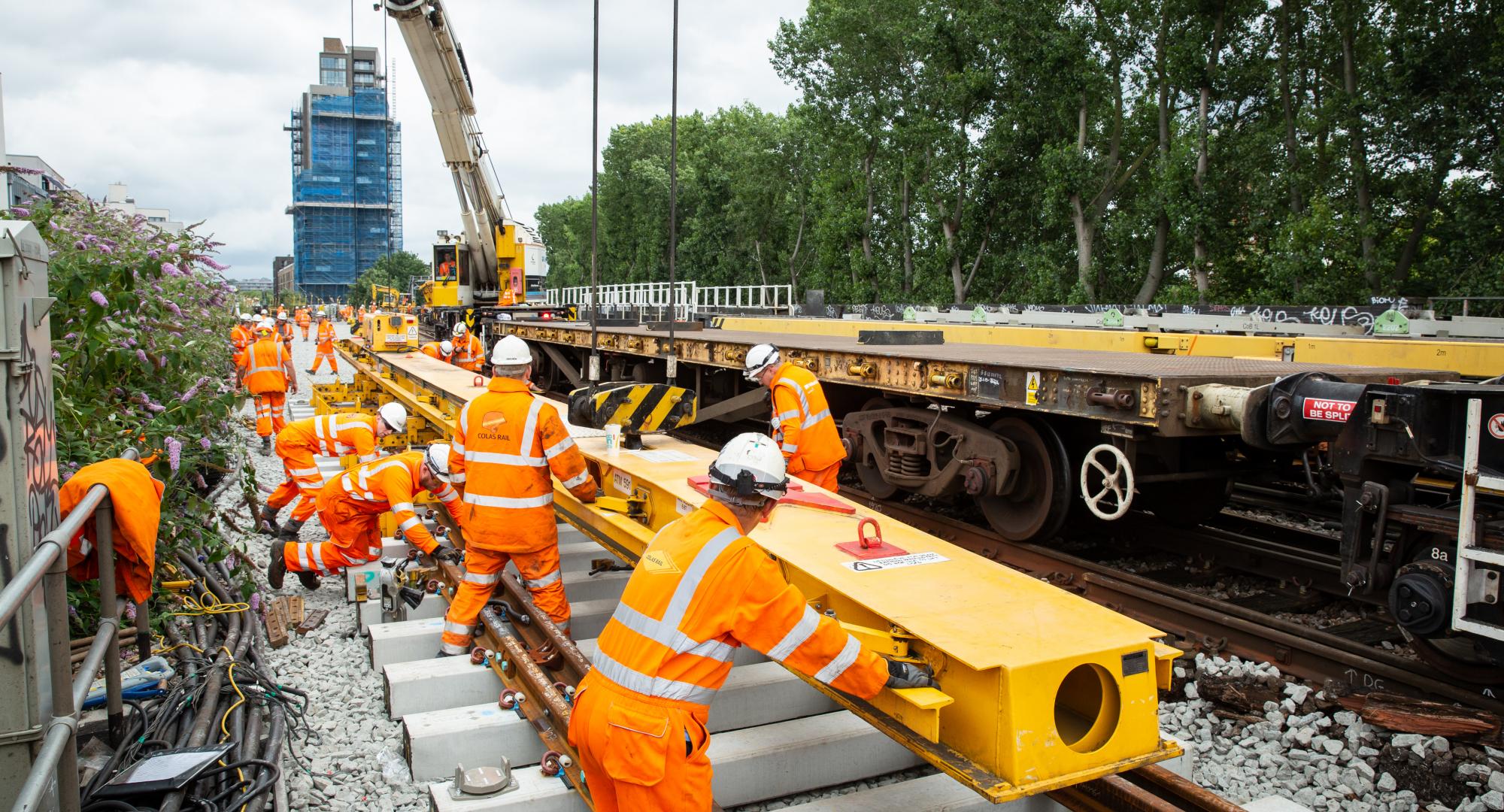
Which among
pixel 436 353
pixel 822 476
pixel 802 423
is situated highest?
pixel 436 353

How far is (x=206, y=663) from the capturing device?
4.54 m

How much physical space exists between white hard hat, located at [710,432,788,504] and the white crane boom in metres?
14.1

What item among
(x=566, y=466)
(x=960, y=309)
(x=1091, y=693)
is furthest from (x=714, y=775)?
(x=960, y=309)

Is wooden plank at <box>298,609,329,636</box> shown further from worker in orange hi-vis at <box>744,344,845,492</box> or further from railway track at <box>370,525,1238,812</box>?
worker in orange hi-vis at <box>744,344,845,492</box>

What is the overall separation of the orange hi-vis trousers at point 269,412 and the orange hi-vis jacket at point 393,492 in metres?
6.74

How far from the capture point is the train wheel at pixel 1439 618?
416cm

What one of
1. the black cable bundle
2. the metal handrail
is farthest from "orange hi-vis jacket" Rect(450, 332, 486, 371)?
the metal handrail

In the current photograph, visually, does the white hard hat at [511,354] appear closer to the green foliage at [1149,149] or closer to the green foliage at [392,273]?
the green foliage at [1149,149]

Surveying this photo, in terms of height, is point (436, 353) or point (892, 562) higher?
point (436, 353)

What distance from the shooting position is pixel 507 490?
4.91 m

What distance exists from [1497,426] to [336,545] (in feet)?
21.3

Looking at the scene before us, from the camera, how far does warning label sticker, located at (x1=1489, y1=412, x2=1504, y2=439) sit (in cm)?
402

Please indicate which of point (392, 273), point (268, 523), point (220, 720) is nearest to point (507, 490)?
point (220, 720)

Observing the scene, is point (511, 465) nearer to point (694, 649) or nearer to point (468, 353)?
point (694, 649)
